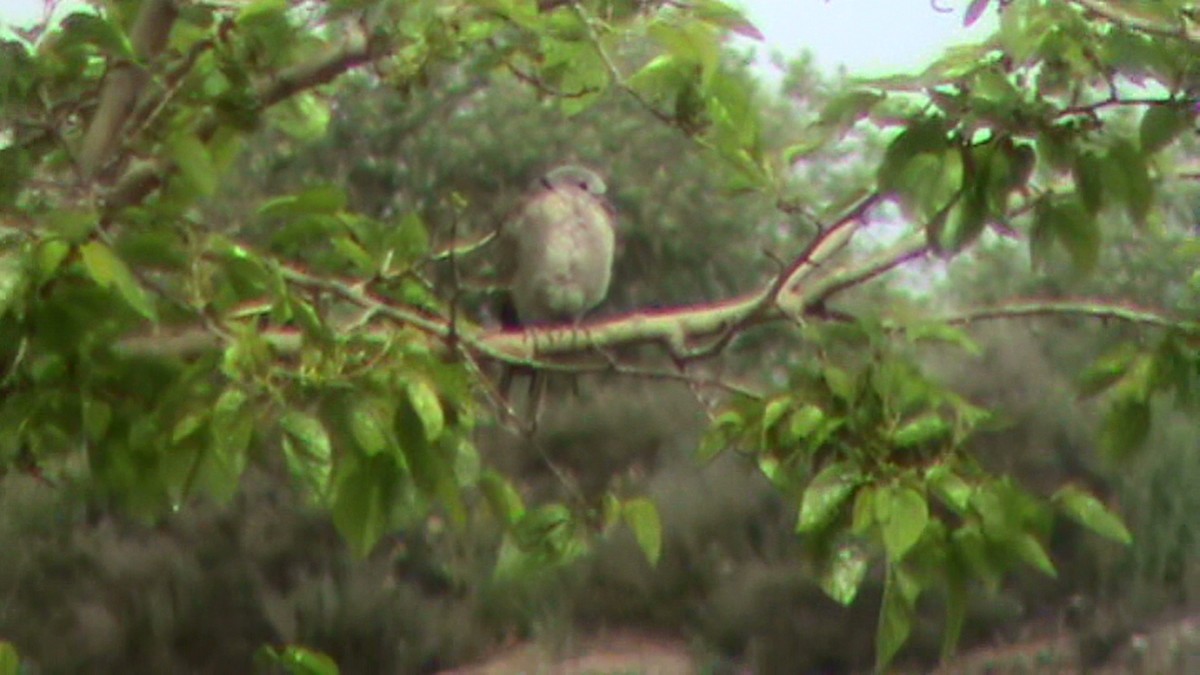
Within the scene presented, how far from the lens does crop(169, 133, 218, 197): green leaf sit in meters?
3.76

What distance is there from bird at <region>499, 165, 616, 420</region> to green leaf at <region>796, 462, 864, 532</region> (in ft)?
14.2

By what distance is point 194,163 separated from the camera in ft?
12.4

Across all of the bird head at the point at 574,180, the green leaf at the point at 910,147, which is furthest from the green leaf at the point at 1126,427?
the bird head at the point at 574,180

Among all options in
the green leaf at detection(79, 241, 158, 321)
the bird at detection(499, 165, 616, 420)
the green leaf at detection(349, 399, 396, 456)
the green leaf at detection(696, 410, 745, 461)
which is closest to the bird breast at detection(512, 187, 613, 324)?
the bird at detection(499, 165, 616, 420)

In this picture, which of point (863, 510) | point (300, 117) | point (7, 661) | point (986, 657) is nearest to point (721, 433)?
point (863, 510)

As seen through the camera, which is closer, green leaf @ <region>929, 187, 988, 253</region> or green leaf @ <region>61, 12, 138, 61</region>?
green leaf @ <region>929, 187, 988, 253</region>

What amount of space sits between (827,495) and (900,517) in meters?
0.16

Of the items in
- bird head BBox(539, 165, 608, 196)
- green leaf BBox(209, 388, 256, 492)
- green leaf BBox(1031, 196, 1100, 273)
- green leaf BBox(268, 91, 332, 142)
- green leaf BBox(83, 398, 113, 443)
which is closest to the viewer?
green leaf BBox(209, 388, 256, 492)

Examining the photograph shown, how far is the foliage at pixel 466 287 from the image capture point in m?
3.27

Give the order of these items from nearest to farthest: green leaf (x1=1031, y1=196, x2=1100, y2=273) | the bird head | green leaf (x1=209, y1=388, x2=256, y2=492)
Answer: green leaf (x1=209, y1=388, x2=256, y2=492), green leaf (x1=1031, y1=196, x2=1100, y2=273), the bird head

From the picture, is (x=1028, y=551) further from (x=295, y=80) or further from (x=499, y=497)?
(x=295, y=80)

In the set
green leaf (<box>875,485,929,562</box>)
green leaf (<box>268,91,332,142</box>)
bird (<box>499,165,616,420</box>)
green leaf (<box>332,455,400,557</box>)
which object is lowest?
bird (<box>499,165,616,420</box>)

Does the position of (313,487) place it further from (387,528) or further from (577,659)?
(577,659)

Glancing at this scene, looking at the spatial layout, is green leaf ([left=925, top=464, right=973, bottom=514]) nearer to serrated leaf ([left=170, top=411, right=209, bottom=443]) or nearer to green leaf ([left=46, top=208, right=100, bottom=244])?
serrated leaf ([left=170, top=411, right=209, bottom=443])
